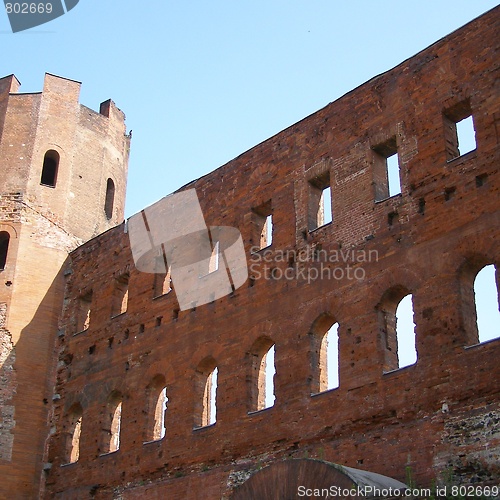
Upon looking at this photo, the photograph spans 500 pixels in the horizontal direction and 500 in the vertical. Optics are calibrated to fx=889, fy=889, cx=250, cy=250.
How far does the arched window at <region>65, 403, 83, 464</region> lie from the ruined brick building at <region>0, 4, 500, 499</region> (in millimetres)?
41

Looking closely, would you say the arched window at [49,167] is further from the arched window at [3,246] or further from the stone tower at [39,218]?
the arched window at [3,246]

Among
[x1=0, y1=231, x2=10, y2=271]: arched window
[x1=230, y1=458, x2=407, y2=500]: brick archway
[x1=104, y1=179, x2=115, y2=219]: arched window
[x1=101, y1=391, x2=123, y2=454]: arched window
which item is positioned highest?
[x1=104, y1=179, x2=115, y2=219]: arched window

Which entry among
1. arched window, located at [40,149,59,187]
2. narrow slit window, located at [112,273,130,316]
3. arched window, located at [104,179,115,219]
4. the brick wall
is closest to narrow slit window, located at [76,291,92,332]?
narrow slit window, located at [112,273,130,316]

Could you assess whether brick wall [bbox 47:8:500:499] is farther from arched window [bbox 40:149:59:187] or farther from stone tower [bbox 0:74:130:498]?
arched window [bbox 40:149:59:187]

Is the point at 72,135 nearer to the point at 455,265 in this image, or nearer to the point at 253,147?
the point at 253,147

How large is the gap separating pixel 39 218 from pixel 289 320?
8.12 meters

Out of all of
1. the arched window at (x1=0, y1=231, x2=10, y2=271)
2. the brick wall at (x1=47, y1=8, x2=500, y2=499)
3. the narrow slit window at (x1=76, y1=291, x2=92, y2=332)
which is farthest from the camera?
the arched window at (x1=0, y1=231, x2=10, y2=271)

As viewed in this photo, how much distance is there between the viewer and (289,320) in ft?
47.0

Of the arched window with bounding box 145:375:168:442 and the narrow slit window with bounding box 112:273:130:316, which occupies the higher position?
the narrow slit window with bounding box 112:273:130:316

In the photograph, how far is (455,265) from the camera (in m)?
12.2

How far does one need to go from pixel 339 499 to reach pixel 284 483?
1058 millimetres

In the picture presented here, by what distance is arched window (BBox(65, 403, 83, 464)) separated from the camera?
17891 mm

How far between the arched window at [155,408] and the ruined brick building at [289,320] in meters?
0.03

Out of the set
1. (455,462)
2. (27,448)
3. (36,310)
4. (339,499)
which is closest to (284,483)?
(339,499)
